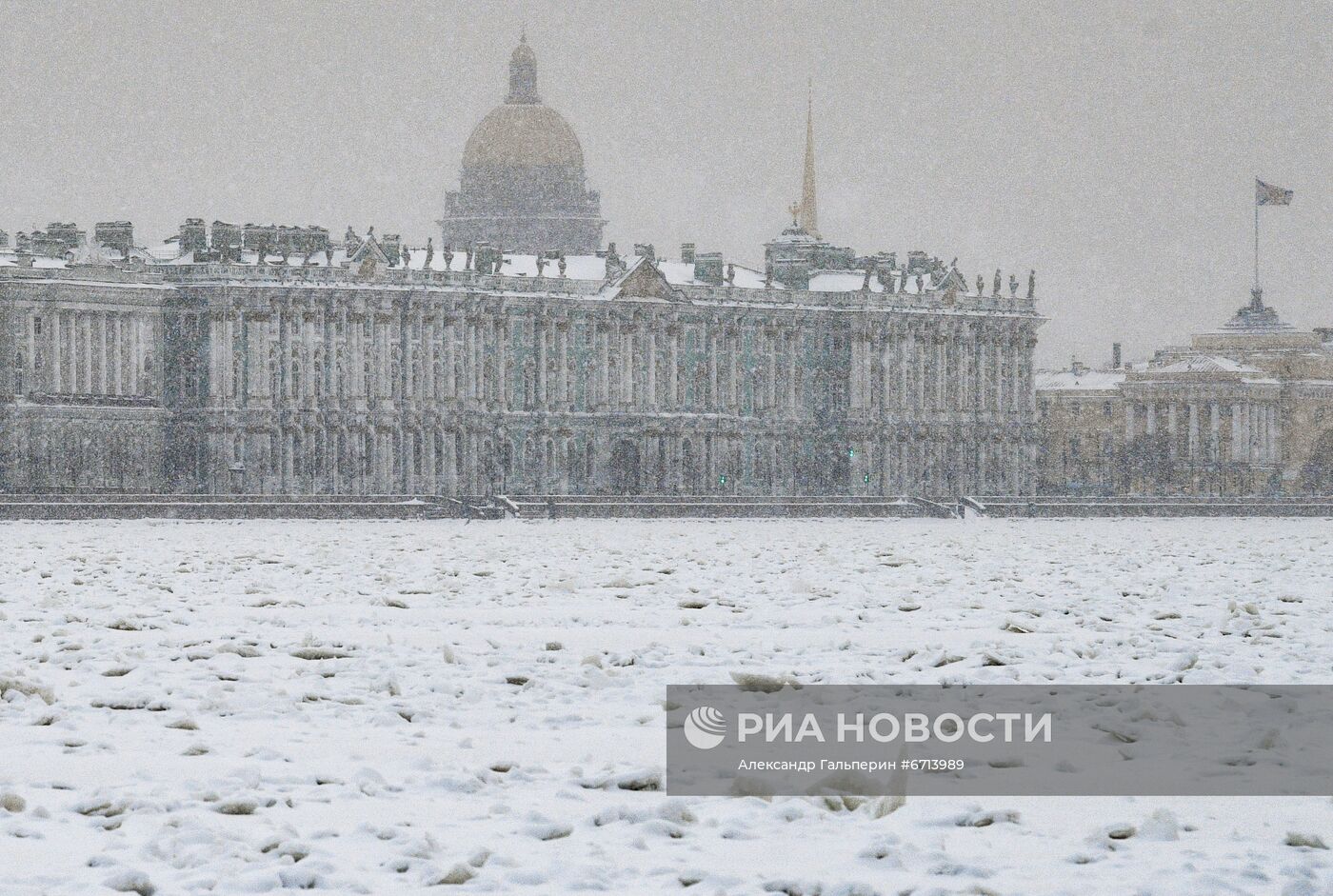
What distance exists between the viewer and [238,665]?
17.9 meters

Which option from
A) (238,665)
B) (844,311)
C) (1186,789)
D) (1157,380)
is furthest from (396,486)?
(1186,789)

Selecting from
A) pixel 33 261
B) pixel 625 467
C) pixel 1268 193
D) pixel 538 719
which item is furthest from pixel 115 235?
pixel 538 719

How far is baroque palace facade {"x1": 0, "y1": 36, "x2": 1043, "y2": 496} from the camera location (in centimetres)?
9138

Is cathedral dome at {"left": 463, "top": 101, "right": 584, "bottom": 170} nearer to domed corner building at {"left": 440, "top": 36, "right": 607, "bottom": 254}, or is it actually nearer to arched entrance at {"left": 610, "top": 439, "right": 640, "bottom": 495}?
domed corner building at {"left": 440, "top": 36, "right": 607, "bottom": 254}

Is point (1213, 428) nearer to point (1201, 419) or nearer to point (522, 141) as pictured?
point (1201, 419)

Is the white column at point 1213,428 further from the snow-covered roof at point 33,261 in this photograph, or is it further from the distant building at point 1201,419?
the snow-covered roof at point 33,261

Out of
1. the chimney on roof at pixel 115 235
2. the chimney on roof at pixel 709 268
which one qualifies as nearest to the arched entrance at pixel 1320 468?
the chimney on roof at pixel 709 268

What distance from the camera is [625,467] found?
101 meters

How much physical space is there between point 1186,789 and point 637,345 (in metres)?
90.8

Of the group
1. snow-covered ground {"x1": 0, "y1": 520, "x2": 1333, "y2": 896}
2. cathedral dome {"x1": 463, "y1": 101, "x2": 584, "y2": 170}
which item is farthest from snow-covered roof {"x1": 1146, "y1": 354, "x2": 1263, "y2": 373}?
snow-covered ground {"x1": 0, "y1": 520, "x2": 1333, "y2": 896}

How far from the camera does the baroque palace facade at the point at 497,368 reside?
91375 mm

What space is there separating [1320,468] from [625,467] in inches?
1988

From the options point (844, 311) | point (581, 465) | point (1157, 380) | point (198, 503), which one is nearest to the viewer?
point (198, 503)

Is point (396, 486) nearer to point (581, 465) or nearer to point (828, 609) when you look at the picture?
point (581, 465)
